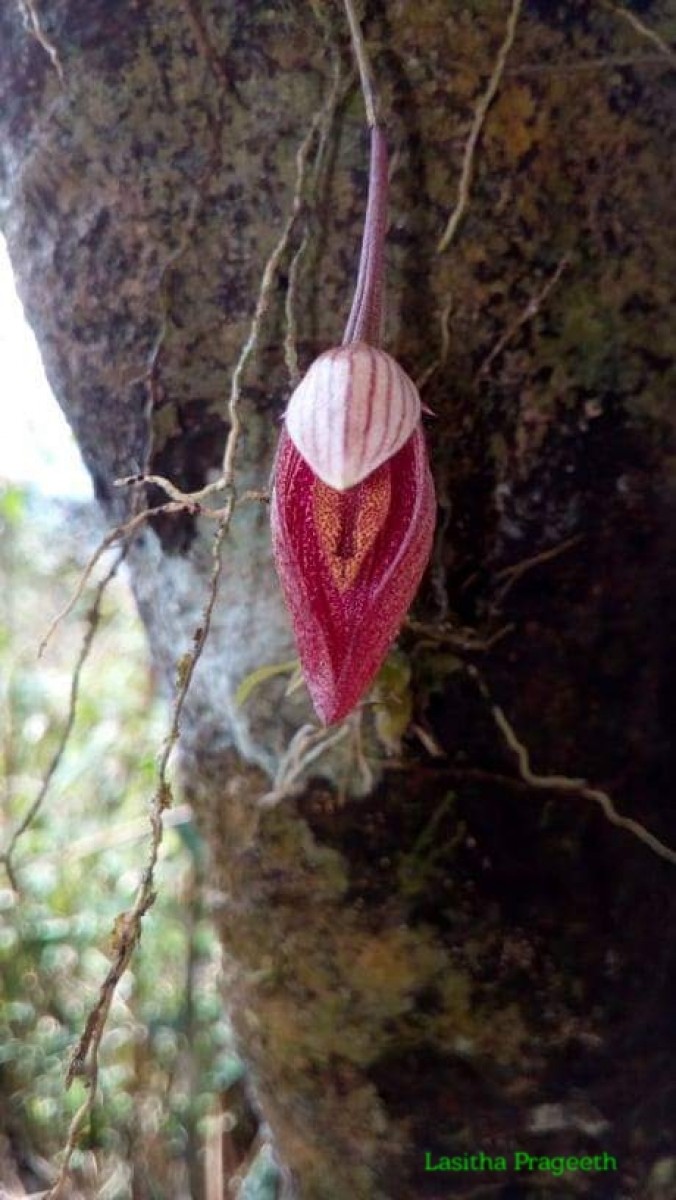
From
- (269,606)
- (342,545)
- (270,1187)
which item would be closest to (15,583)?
(270,1187)

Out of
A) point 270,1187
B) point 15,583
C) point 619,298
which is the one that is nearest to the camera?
point 619,298

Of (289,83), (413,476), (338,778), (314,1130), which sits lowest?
(314,1130)

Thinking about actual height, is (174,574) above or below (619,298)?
below

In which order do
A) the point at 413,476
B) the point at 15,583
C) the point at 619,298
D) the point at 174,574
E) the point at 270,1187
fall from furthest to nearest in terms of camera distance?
the point at 15,583, the point at 270,1187, the point at 174,574, the point at 619,298, the point at 413,476

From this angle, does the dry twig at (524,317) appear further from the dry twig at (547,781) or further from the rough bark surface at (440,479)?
the dry twig at (547,781)

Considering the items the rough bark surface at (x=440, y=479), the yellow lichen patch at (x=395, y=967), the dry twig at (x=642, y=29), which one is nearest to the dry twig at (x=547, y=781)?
the rough bark surface at (x=440, y=479)

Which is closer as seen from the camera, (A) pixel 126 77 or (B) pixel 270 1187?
(A) pixel 126 77

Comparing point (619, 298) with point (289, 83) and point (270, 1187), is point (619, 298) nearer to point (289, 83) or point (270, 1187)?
point (289, 83)

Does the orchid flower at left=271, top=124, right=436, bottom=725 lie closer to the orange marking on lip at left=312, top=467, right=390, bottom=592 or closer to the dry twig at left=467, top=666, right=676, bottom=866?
the orange marking on lip at left=312, top=467, right=390, bottom=592

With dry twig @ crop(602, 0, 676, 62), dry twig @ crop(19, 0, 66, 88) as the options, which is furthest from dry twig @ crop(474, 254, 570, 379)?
dry twig @ crop(19, 0, 66, 88)
